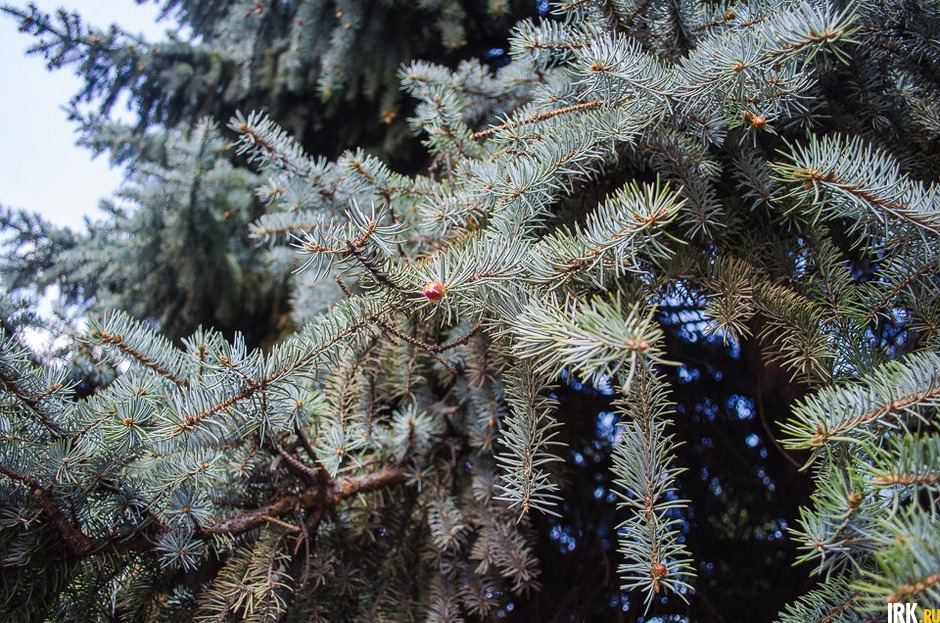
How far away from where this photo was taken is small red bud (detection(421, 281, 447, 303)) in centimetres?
52

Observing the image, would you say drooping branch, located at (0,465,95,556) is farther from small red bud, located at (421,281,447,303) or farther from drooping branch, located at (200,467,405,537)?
small red bud, located at (421,281,447,303)

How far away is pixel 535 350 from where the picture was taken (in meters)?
0.47

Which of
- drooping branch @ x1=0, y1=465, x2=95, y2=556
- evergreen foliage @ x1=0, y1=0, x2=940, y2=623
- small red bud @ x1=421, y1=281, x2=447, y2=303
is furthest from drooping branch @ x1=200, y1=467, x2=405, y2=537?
small red bud @ x1=421, y1=281, x2=447, y2=303

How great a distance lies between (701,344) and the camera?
4.13 ft

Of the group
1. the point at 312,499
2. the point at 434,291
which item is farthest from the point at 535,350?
the point at 312,499

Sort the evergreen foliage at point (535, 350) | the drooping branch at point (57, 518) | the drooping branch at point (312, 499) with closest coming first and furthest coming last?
the evergreen foliage at point (535, 350), the drooping branch at point (57, 518), the drooping branch at point (312, 499)

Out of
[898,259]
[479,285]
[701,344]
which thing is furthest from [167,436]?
[701,344]

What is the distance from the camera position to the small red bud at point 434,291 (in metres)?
0.52

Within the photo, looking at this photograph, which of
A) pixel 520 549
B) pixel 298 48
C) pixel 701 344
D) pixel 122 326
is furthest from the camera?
pixel 298 48

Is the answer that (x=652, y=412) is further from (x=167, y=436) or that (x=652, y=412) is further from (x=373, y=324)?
(x=167, y=436)

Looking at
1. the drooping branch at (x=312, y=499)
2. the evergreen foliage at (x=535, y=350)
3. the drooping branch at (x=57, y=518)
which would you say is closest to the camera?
the evergreen foliage at (x=535, y=350)

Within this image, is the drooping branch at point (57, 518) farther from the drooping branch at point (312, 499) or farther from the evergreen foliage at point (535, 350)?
the drooping branch at point (312, 499)

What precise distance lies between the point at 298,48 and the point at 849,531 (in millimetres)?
1754

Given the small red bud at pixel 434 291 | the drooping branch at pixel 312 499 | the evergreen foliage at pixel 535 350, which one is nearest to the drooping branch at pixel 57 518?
the evergreen foliage at pixel 535 350
